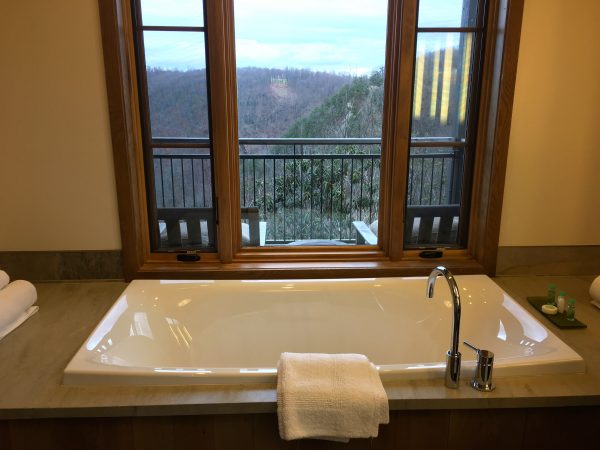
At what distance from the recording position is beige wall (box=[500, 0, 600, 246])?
1957 millimetres

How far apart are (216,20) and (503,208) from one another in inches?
62.0

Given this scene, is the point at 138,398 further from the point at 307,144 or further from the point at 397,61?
the point at 307,144

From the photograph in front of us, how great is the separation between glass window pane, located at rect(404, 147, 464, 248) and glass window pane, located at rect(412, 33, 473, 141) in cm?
10

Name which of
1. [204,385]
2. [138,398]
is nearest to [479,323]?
[204,385]

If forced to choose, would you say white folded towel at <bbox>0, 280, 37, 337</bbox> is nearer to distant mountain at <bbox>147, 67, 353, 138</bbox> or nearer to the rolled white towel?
the rolled white towel

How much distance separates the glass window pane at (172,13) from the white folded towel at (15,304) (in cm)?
124

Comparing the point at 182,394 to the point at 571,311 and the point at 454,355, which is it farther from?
the point at 571,311

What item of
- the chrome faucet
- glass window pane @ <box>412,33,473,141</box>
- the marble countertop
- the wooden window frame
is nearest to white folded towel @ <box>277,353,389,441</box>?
the marble countertop

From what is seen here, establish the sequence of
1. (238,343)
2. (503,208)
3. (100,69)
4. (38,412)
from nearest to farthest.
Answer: (38,412), (100,69), (238,343), (503,208)

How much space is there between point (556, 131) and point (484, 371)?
1.28 metres

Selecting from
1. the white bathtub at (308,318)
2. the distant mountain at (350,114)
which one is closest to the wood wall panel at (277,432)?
the white bathtub at (308,318)

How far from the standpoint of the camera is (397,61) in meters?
2.05

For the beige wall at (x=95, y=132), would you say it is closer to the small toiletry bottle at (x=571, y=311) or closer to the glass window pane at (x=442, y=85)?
the glass window pane at (x=442, y=85)

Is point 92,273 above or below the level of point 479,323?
above
